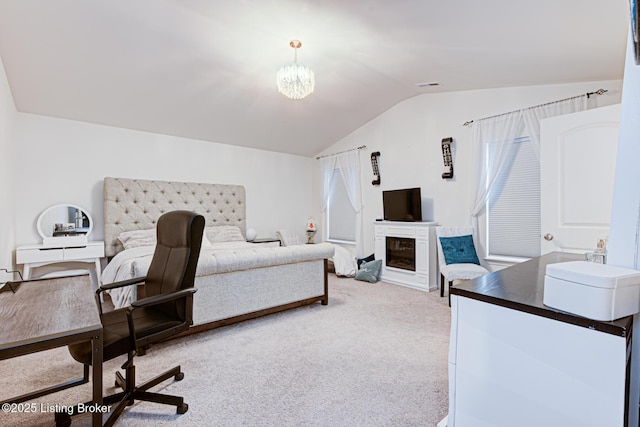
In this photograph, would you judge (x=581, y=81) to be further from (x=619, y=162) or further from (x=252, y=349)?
(x=252, y=349)

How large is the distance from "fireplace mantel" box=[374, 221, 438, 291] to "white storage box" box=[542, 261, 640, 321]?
3.51 metres

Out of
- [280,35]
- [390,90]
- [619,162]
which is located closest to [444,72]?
[390,90]

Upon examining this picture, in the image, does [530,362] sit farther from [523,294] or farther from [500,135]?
[500,135]


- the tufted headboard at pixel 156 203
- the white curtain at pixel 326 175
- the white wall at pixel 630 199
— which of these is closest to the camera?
the white wall at pixel 630 199

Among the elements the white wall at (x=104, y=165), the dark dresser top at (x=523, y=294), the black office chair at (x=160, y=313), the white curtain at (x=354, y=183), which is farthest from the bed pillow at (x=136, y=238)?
the dark dresser top at (x=523, y=294)

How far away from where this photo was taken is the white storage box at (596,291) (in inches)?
36.6

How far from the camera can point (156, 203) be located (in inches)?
183

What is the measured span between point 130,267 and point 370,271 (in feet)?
11.4

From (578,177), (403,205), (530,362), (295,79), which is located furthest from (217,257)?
(578,177)

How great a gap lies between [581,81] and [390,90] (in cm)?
218

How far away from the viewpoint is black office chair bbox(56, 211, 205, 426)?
1.67 m

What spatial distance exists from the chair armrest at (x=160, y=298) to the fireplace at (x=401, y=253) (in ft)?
11.8

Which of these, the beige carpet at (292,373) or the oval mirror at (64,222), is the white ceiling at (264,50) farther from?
the beige carpet at (292,373)

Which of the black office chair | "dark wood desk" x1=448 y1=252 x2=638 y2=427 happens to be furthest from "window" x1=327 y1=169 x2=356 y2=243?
"dark wood desk" x1=448 y1=252 x2=638 y2=427
